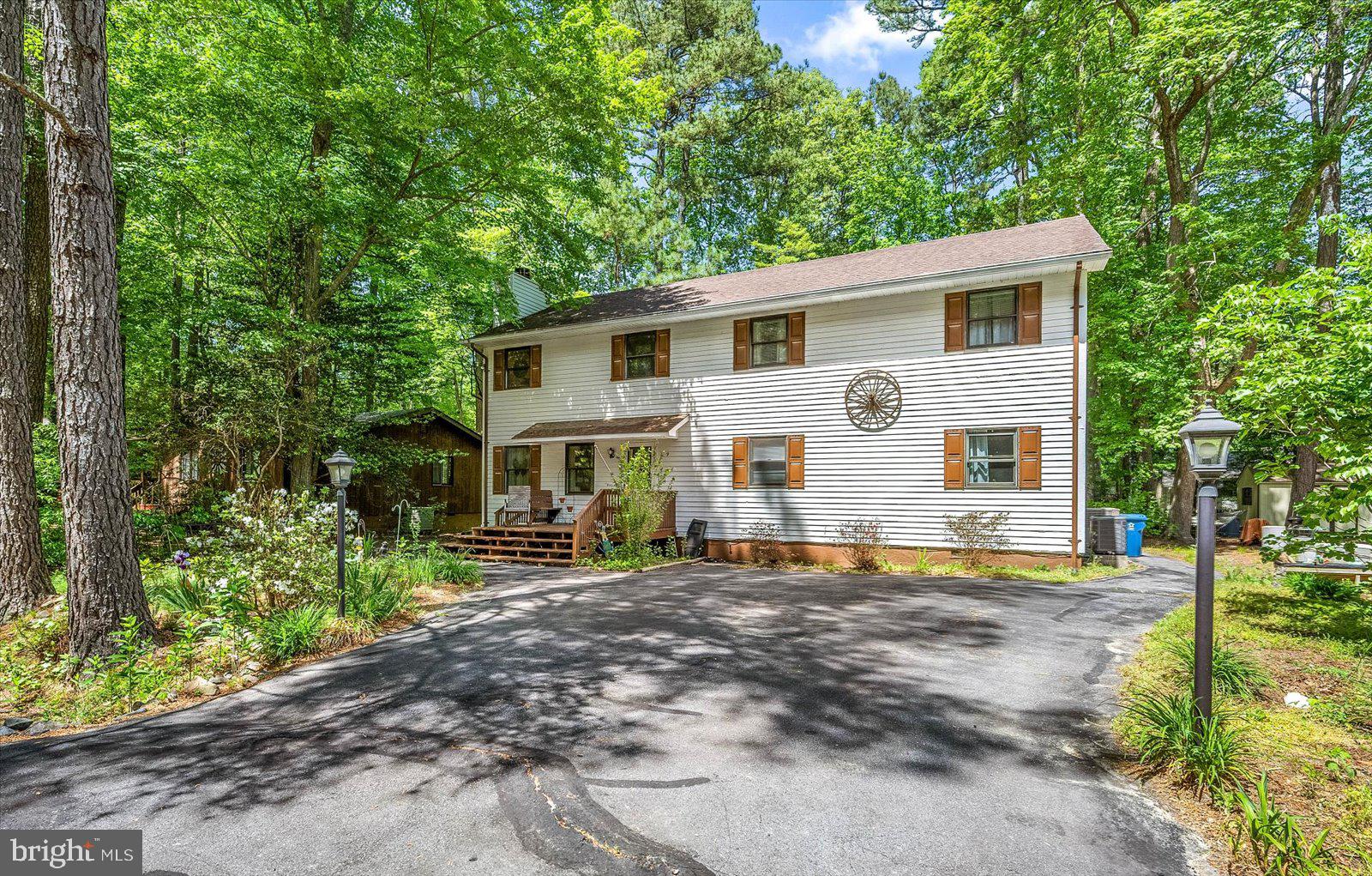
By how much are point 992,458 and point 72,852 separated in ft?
39.8

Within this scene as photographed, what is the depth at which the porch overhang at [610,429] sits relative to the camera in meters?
13.4

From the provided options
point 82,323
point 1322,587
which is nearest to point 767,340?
point 1322,587

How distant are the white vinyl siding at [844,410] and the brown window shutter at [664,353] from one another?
0.44ft

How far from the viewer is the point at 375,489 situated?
1831 cm

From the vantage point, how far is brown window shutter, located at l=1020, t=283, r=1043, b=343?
35.6 feet

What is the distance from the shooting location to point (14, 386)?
665cm

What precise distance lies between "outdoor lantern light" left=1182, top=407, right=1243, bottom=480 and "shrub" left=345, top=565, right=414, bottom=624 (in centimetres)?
794

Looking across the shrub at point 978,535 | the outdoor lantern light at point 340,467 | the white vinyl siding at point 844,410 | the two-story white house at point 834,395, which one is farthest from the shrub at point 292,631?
the shrub at point 978,535

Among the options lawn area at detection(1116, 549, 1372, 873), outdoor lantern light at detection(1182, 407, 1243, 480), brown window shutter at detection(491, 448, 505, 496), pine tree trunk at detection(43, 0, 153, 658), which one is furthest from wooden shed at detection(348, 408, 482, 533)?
outdoor lantern light at detection(1182, 407, 1243, 480)

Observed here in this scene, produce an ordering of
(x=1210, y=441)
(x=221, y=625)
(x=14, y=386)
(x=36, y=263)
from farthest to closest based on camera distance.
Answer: (x=36, y=263), (x=14, y=386), (x=221, y=625), (x=1210, y=441)

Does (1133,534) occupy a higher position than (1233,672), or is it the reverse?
(1233,672)

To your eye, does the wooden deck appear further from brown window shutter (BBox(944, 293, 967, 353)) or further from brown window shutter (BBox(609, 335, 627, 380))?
brown window shutter (BBox(944, 293, 967, 353))

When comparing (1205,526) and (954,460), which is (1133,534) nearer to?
(954,460)

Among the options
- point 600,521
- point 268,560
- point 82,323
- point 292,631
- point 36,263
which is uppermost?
point 36,263
